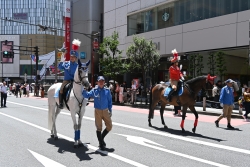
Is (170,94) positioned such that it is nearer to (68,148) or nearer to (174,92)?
(174,92)

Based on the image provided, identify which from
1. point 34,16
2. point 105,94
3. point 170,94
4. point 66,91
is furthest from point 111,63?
point 34,16

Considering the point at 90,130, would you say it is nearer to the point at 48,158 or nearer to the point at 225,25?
the point at 48,158

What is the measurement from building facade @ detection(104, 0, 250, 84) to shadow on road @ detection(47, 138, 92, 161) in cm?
1562

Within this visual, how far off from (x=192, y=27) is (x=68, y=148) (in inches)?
719

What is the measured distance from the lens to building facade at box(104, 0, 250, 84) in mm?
19797

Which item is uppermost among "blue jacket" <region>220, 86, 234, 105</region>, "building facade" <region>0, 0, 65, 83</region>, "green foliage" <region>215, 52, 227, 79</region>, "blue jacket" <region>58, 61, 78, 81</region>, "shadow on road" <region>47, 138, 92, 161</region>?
"building facade" <region>0, 0, 65, 83</region>

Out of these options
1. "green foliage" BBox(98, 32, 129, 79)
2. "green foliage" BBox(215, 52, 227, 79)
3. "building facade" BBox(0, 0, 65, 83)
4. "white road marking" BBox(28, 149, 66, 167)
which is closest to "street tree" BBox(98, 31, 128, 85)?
"green foliage" BBox(98, 32, 129, 79)

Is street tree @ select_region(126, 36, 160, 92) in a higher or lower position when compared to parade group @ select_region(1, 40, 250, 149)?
higher

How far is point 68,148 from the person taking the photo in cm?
754

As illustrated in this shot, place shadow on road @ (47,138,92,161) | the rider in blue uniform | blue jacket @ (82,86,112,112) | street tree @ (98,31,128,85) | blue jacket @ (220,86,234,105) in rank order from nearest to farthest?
shadow on road @ (47,138,92,161), blue jacket @ (82,86,112,112), the rider in blue uniform, blue jacket @ (220,86,234,105), street tree @ (98,31,128,85)

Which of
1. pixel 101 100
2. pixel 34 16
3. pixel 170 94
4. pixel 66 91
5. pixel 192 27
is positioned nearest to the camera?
pixel 101 100

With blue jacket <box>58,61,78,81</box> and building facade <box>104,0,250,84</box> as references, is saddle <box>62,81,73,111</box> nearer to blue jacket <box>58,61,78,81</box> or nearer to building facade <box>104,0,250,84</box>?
blue jacket <box>58,61,78,81</box>

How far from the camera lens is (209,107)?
19453 mm

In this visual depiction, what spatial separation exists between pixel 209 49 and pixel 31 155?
18.0 m
